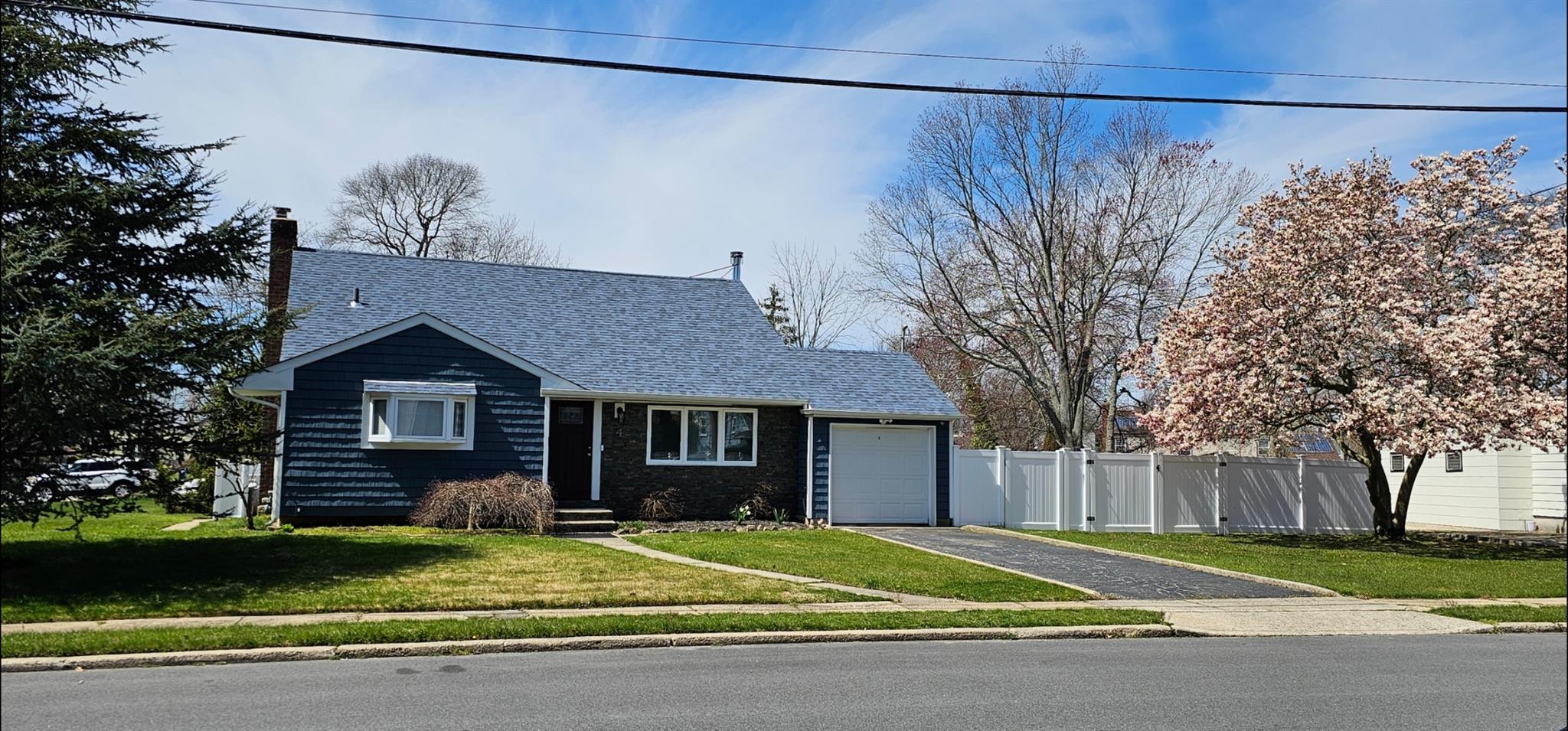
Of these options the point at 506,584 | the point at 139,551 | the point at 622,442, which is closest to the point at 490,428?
the point at 622,442

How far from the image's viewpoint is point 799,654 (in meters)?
9.50

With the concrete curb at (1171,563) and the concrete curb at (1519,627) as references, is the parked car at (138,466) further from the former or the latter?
the concrete curb at (1519,627)

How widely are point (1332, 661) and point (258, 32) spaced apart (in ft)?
37.5

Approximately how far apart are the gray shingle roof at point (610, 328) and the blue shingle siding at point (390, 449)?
1.16 metres

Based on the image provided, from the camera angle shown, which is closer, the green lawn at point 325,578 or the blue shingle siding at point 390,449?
the green lawn at point 325,578

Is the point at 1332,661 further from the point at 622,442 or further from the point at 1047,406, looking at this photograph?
the point at 1047,406

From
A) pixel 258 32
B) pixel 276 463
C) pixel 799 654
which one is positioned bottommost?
pixel 799 654

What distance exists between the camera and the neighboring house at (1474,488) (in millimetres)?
14344

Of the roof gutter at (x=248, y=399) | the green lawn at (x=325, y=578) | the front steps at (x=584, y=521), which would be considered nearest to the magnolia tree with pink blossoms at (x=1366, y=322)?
the green lawn at (x=325, y=578)

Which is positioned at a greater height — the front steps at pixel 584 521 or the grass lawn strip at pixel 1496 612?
the front steps at pixel 584 521

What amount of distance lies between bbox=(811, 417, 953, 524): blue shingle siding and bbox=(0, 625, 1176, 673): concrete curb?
12.0m

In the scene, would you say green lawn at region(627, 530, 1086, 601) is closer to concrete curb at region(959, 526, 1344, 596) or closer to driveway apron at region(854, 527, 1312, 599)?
driveway apron at region(854, 527, 1312, 599)

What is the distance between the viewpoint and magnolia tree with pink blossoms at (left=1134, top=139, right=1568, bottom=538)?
15.8 metres

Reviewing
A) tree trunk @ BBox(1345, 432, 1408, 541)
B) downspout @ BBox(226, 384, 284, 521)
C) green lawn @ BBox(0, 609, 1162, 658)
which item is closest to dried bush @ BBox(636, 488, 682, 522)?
downspout @ BBox(226, 384, 284, 521)
